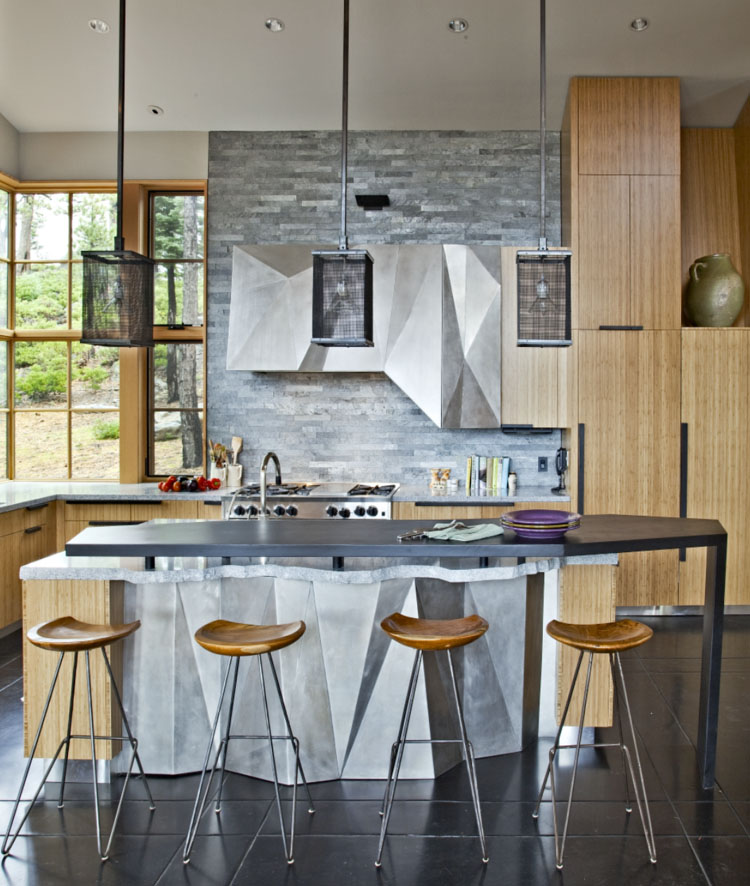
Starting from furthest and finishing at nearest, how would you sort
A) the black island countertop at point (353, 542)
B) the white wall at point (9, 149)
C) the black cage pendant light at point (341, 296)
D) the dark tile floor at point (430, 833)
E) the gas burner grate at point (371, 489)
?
the white wall at point (9, 149) → the gas burner grate at point (371, 489) → the black cage pendant light at point (341, 296) → the black island countertop at point (353, 542) → the dark tile floor at point (430, 833)

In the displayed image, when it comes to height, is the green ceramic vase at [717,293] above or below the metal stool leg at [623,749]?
above

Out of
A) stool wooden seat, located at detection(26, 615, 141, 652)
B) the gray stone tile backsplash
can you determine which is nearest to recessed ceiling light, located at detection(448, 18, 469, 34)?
the gray stone tile backsplash

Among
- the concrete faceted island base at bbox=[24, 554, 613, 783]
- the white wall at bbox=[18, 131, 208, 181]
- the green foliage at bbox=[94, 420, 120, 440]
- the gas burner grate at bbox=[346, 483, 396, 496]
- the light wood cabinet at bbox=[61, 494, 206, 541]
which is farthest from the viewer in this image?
the green foliage at bbox=[94, 420, 120, 440]

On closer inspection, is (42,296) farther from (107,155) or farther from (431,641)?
(431,641)

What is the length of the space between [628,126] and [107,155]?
13.2 ft

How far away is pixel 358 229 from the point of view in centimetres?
581

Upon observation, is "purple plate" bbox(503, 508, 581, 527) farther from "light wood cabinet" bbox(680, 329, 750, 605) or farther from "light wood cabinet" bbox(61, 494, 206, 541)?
"light wood cabinet" bbox(61, 494, 206, 541)

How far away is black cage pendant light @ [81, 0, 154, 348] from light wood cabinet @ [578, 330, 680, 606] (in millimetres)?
3094

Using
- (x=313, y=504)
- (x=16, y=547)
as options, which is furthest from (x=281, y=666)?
(x=16, y=547)

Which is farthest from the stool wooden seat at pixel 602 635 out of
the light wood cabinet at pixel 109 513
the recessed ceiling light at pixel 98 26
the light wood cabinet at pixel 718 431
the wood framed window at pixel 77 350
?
the recessed ceiling light at pixel 98 26

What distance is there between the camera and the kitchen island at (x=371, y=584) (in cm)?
282

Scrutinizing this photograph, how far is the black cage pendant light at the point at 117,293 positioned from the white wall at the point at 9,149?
281cm

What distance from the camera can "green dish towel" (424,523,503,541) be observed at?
2.81 metres

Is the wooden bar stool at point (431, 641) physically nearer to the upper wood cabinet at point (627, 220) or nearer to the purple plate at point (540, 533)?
the purple plate at point (540, 533)
